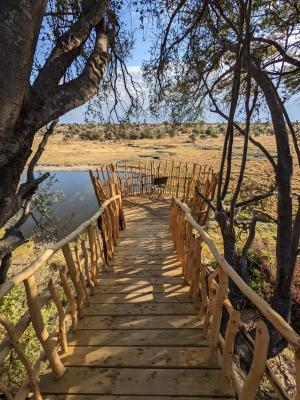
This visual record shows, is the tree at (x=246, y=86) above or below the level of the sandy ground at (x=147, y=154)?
above

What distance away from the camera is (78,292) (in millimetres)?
4125

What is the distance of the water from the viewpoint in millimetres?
18453

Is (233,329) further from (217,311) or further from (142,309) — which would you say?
(142,309)

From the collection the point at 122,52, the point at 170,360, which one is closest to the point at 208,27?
the point at 122,52

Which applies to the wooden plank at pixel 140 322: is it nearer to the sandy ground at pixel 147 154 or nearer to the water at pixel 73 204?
the water at pixel 73 204

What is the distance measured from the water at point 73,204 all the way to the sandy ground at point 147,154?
1212mm

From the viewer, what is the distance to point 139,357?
3312 mm

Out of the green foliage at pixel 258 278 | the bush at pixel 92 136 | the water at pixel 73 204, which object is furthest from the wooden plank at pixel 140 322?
the bush at pixel 92 136

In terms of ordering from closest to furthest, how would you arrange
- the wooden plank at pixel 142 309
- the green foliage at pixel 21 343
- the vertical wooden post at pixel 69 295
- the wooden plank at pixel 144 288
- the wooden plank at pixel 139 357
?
the wooden plank at pixel 139 357 → the vertical wooden post at pixel 69 295 → the wooden plank at pixel 142 309 → the wooden plank at pixel 144 288 → the green foliage at pixel 21 343

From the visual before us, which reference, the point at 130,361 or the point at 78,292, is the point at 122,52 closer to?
the point at 78,292

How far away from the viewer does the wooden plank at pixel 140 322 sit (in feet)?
12.9

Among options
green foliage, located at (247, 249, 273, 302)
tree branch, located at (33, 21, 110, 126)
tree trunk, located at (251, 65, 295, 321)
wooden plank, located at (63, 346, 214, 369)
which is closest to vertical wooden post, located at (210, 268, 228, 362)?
wooden plank, located at (63, 346, 214, 369)

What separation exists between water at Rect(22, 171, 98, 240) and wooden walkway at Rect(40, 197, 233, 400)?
39.0ft

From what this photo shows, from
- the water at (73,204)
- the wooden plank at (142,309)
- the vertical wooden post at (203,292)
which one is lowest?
the water at (73,204)
